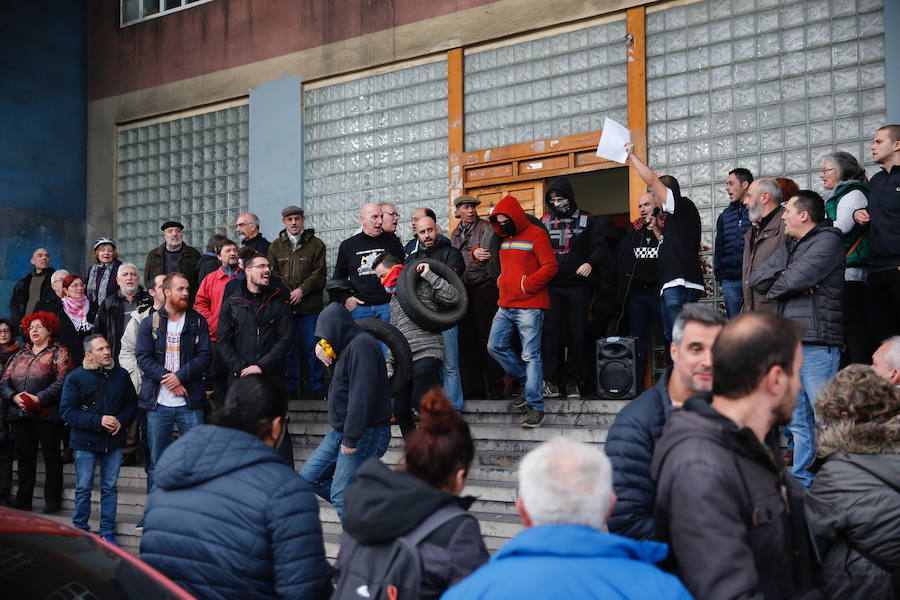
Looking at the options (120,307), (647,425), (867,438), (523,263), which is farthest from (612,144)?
(120,307)

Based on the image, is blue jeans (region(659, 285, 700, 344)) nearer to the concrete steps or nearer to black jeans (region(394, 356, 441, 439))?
the concrete steps

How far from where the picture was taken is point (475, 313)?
9023 millimetres

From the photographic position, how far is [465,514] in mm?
2750

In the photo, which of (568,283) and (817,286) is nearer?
(817,286)

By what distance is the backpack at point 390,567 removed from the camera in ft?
8.65

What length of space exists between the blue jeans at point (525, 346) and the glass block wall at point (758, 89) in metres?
2.35

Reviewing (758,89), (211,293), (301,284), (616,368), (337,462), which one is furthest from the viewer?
(301,284)

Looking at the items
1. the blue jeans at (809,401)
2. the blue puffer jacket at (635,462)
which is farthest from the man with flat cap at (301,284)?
the blue puffer jacket at (635,462)

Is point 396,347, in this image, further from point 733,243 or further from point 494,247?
point 733,243

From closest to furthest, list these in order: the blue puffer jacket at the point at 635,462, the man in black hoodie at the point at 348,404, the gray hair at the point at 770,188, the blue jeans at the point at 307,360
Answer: the blue puffer jacket at the point at 635,462 → the man in black hoodie at the point at 348,404 → the gray hair at the point at 770,188 → the blue jeans at the point at 307,360

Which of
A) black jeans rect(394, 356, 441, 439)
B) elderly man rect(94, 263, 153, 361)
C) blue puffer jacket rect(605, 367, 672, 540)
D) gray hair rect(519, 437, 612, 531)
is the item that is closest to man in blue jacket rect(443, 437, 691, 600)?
gray hair rect(519, 437, 612, 531)

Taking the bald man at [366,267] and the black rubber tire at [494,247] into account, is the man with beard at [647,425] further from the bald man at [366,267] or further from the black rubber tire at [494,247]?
the bald man at [366,267]

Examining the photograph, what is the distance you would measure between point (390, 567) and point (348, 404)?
3244mm

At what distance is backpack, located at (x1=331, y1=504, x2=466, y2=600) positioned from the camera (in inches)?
104
